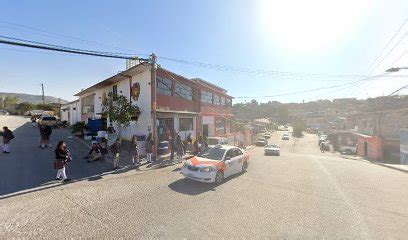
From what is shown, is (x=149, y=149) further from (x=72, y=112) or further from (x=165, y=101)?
(x=72, y=112)

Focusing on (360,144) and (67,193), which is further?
(360,144)

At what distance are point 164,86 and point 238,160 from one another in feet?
31.1

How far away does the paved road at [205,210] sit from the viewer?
18.8ft

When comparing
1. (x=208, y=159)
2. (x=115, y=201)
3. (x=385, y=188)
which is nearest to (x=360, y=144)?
(x=385, y=188)

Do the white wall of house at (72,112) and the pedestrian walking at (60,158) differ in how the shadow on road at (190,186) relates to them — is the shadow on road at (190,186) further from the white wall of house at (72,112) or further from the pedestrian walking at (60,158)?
the white wall of house at (72,112)

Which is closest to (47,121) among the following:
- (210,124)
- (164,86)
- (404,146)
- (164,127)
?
(164,127)

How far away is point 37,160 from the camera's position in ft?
42.3

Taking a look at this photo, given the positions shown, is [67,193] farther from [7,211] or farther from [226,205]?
[226,205]

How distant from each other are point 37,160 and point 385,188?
18.1 metres

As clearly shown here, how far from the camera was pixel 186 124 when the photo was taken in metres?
22.0

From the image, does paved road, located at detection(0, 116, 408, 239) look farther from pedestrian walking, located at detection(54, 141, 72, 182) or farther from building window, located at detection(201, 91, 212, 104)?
building window, located at detection(201, 91, 212, 104)

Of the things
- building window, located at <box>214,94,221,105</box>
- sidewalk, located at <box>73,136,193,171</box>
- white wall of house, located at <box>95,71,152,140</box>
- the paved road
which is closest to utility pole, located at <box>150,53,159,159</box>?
sidewalk, located at <box>73,136,193,171</box>

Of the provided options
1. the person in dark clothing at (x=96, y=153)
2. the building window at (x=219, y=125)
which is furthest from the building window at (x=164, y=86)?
the building window at (x=219, y=125)

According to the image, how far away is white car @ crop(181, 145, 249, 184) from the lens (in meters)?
9.80
